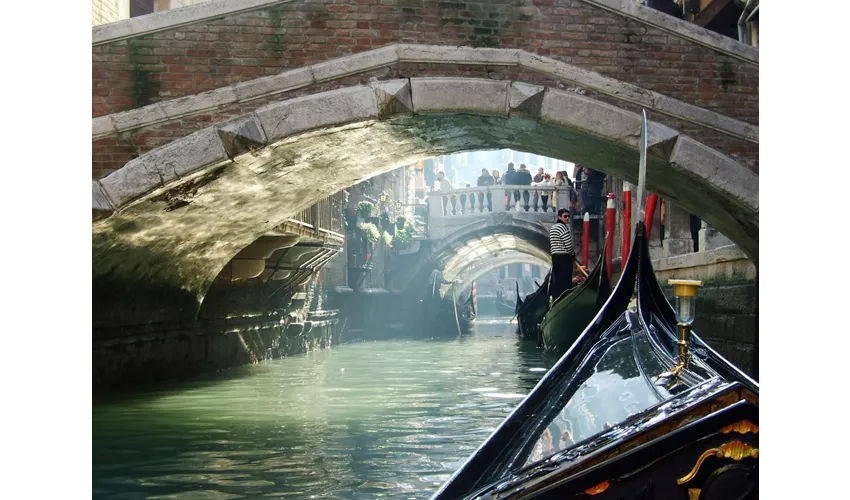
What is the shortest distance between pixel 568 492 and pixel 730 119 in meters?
2.66

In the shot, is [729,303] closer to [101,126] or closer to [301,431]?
[301,431]

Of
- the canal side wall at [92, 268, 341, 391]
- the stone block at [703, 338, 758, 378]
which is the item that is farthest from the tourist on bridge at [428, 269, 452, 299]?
the stone block at [703, 338, 758, 378]

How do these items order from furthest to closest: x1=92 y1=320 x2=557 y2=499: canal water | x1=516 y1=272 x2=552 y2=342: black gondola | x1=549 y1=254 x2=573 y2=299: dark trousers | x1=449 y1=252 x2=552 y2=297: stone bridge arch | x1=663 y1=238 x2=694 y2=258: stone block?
1. x1=449 y1=252 x2=552 y2=297: stone bridge arch
2. x1=516 y1=272 x2=552 y2=342: black gondola
3. x1=549 y1=254 x2=573 y2=299: dark trousers
4. x1=663 y1=238 x2=694 y2=258: stone block
5. x1=92 y1=320 x2=557 y2=499: canal water

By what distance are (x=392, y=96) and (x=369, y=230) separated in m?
5.93

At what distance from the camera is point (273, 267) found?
642cm

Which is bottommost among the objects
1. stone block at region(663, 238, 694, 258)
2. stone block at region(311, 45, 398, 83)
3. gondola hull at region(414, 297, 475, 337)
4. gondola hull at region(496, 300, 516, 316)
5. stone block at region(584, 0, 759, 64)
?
gondola hull at region(496, 300, 516, 316)

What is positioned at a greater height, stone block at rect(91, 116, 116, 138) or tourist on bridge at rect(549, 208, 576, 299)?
stone block at rect(91, 116, 116, 138)

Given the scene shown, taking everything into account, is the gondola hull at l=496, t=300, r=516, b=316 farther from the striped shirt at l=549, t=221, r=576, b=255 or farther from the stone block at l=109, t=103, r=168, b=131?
the stone block at l=109, t=103, r=168, b=131

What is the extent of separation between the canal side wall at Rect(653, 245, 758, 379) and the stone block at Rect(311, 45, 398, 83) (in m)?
1.72

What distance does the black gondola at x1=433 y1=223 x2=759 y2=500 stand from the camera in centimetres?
115
